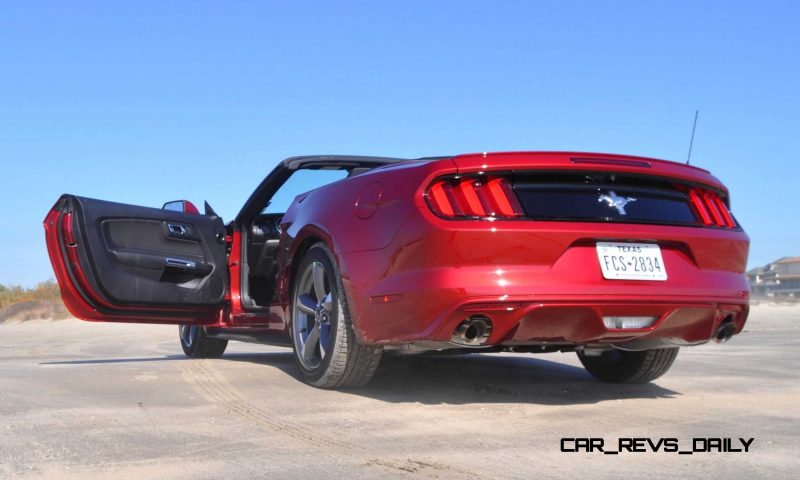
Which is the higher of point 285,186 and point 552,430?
point 285,186

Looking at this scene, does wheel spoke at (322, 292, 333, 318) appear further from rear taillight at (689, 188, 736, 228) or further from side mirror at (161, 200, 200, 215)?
side mirror at (161, 200, 200, 215)

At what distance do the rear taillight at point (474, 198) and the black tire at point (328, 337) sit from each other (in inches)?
34.3

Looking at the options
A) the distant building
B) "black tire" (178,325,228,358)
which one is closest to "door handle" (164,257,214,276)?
"black tire" (178,325,228,358)

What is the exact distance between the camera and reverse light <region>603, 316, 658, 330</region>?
12.1 ft

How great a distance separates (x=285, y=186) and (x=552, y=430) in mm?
3011

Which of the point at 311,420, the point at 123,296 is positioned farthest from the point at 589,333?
the point at 123,296

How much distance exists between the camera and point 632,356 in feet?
16.2

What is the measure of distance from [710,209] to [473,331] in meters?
1.50

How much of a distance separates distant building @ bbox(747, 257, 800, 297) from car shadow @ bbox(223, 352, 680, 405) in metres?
59.3

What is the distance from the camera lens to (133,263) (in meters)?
5.42

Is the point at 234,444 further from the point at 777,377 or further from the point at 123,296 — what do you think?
the point at 777,377

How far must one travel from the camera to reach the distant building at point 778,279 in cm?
6523

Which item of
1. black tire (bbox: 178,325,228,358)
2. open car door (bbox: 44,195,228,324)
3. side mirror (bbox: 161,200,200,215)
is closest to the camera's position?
open car door (bbox: 44,195,228,324)

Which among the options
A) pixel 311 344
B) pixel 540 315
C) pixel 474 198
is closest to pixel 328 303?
pixel 311 344
